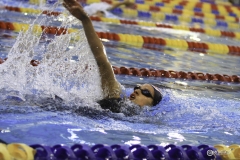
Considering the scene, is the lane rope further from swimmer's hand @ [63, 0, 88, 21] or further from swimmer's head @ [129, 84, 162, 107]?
swimmer's hand @ [63, 0, 88, 21]

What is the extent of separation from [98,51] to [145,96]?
1.63ft

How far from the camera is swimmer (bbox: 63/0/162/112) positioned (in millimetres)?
3379

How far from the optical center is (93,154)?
8.47 feet

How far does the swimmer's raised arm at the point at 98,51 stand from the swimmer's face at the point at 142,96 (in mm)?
125

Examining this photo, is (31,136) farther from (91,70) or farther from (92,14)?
(92,14)

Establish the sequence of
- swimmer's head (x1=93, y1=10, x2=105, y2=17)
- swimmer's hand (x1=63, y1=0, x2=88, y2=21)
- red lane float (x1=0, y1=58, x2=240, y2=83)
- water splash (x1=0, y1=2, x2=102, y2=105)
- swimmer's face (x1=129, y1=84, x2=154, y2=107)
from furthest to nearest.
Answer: swimmer's head (x1=93, y1=10, x2=105, y2=17), red lane float (x1=0, y1=58, x2=240, y2=83), water splash (x1=0, y1=2, x2=102, y2=105), swimmer's face (x1=129, y1=84, x2=154, y2=107), swimmer's hand (x1=63, y1=0, x2=88, y2=21)

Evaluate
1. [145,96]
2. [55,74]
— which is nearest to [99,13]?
[55,74]

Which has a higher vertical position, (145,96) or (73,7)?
(73,7)

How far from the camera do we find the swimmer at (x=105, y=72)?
3.38 m

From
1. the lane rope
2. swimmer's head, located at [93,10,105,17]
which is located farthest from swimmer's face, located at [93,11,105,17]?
the lane rope

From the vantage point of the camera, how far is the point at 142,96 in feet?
12.3

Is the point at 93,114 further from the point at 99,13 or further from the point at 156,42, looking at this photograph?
the point at 99,13

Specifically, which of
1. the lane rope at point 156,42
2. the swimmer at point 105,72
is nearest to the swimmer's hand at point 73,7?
the swimmer at point 105,72

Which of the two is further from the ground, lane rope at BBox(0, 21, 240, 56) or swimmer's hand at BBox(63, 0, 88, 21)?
swimmer's hand at BBox(63, 0, 88, 21)
